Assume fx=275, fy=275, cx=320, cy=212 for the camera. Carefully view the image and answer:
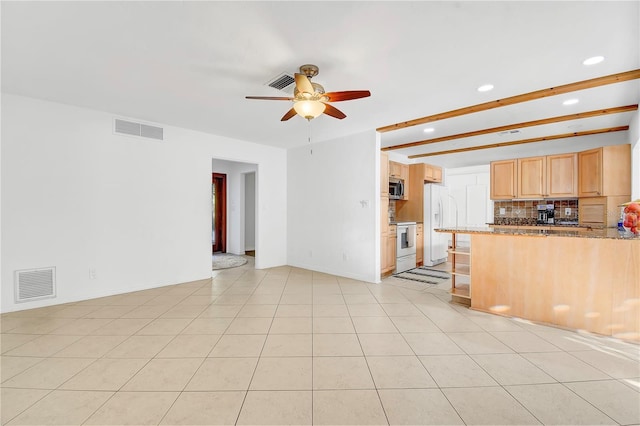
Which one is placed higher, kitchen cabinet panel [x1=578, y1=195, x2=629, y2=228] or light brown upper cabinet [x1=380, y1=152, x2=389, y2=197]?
light brown upper cabinet [x1=380, y1=152, x2=389, y2=197]

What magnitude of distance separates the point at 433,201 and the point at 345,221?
2311mm

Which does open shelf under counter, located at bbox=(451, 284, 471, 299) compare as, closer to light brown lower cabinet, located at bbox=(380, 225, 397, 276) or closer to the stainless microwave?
light brown lower cabinet, located at bbox=(380, 225, 397, 276)

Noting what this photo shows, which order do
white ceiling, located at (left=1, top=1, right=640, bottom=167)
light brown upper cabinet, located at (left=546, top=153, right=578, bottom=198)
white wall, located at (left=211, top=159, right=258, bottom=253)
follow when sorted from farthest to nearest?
white wall, located at (left=211, top=159, right=258, bottom=253) < light brown upper cabinet, located at (left=546, top=153, right=578, bottom=198) < white ceiling, located at (left=1, top=1, right=640, bottom=167)

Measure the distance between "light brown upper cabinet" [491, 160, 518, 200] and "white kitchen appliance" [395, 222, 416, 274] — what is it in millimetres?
1923

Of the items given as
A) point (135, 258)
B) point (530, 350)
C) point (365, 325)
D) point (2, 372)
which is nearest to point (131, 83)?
point (135, 258)

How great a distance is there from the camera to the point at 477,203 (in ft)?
24.9

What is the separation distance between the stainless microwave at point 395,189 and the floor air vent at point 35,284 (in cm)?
542

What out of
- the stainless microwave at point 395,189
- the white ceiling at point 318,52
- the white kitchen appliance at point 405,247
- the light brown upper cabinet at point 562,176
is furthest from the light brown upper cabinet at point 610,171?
the stainless microwave at point 395,189

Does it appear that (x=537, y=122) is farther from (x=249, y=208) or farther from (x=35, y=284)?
(x=35, y=284)

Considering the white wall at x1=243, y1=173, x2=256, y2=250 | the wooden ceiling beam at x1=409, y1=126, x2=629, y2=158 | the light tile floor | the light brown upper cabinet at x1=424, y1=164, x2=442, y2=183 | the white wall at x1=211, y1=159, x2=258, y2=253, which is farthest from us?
the white wall at x1=243, y1=173, x2=256, y2=250

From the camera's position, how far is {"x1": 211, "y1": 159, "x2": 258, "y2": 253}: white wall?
7.28 meters

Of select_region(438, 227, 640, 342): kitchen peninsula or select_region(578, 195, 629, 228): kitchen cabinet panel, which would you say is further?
select_region(578, 195, 629, 228): kitchen cabinet panel

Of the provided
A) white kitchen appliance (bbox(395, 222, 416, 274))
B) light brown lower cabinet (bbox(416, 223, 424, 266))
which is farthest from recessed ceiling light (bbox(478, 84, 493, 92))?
light brown lower cabinet (bbox(416, 223, 424, 266))

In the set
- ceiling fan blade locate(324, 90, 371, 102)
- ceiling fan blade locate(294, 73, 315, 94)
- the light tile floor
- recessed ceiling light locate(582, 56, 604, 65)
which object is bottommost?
the light tile floor
